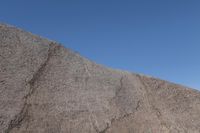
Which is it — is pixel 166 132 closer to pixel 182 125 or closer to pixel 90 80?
pixel 182 125

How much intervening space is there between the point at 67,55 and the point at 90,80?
0.67 metres

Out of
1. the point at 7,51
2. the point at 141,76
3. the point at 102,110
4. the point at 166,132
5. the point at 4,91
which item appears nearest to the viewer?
the point at 4,91

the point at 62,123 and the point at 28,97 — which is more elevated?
the point at 28,97

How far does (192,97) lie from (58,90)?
369cm

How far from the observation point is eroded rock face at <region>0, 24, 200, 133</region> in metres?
6.51

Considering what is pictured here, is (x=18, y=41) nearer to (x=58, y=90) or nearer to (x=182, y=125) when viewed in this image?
(x=58, y=90)

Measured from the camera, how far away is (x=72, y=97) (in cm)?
716

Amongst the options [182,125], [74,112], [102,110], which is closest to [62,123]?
[74,112]

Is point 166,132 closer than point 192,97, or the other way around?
point 166,132

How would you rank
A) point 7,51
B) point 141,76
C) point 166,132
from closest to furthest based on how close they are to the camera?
point 7,51
point 166,132
point 141,76

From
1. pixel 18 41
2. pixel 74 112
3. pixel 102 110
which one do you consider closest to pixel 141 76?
pixel 102 110

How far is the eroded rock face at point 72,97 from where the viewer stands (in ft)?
21.4

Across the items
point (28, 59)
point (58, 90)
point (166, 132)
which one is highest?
point (28, 59)

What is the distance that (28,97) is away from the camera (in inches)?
261
